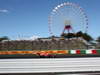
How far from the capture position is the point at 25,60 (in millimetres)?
8172

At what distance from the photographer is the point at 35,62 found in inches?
315

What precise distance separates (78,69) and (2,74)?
101 inches

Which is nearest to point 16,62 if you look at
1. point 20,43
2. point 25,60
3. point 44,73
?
point 25,60

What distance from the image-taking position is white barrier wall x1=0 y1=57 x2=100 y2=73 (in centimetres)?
782

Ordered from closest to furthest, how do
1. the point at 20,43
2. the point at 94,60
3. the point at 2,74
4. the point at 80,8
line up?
the point at 2,74, the point at 94,60, the point at 80,8, the point at 20,43

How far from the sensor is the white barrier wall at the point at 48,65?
782cm

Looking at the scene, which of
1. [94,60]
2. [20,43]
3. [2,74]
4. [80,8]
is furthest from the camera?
[20,43]

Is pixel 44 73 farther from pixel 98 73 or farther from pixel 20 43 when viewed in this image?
pixel 20 43

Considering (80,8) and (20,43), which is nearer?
(80,8)

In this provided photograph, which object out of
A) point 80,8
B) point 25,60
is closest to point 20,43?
point 80,8

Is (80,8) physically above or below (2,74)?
above

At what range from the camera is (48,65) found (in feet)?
26.6

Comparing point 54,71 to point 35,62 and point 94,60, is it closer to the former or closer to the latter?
point 35,62

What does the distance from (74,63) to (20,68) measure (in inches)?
73.9
